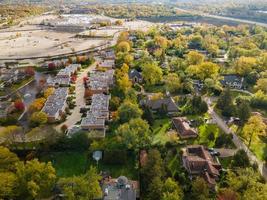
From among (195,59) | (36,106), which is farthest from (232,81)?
(36,106)

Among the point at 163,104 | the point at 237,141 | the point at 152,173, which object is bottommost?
the point at 237,141

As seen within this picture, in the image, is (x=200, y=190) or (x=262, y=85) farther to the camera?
(x=262, y=85)

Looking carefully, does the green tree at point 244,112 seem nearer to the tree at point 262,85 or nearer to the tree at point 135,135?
the tree at point 262,85

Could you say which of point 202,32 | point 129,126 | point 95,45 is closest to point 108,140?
→ point 129,126

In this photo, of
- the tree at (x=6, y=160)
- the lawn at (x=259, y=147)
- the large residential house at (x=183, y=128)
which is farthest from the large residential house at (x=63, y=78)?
the lawn at (x=259, y=147)

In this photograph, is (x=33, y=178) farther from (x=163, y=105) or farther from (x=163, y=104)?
(x=163, y=104)

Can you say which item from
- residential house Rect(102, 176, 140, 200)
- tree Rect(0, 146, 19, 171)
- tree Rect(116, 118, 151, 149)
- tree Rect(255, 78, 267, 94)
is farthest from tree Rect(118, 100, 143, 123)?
tree Rect(255, 78, 267, 94)
